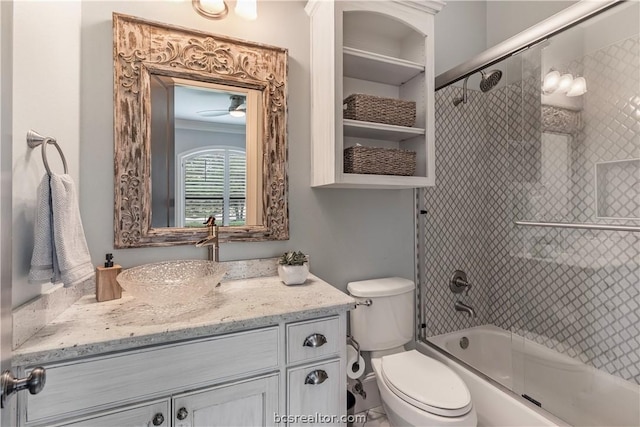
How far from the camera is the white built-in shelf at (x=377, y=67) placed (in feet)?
4.86

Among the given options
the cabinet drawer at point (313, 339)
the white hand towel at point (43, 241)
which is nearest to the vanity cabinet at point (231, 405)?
the cabinet drawer at point (313, 339)

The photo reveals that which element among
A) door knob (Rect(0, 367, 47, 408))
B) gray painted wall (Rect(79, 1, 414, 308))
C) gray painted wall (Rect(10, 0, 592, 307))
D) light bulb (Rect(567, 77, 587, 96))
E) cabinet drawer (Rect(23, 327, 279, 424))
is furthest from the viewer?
light bulb (Rect(567, 77, 587, 96))

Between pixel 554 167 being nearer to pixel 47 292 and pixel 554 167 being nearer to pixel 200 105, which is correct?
pixel 200 105

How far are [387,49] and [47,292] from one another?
6.27ft

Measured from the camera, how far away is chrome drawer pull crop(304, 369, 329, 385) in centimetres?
106

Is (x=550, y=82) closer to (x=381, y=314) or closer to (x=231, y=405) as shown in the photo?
(x=381, y=314)

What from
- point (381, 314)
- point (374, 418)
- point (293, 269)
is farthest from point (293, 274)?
point (374, 418)

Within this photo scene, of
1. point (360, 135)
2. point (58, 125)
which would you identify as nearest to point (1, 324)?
point (58, 125)

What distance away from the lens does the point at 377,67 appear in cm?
159

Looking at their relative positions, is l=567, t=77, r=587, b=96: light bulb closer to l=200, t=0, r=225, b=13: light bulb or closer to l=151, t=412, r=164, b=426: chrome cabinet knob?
l=200, t=0, r=225, b=13: light bulb

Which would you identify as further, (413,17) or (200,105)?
(413,17)

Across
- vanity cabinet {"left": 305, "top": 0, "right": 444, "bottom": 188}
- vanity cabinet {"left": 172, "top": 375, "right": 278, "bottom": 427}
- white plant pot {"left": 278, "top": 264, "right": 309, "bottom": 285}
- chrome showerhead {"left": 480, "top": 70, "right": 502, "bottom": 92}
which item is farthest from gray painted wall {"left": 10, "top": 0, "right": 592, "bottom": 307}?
vanity cabinet {"left": 172, "top": 375, "right": 278, "bottom": 427}

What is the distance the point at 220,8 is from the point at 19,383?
1501 millimetres

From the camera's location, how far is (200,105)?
1.41m
